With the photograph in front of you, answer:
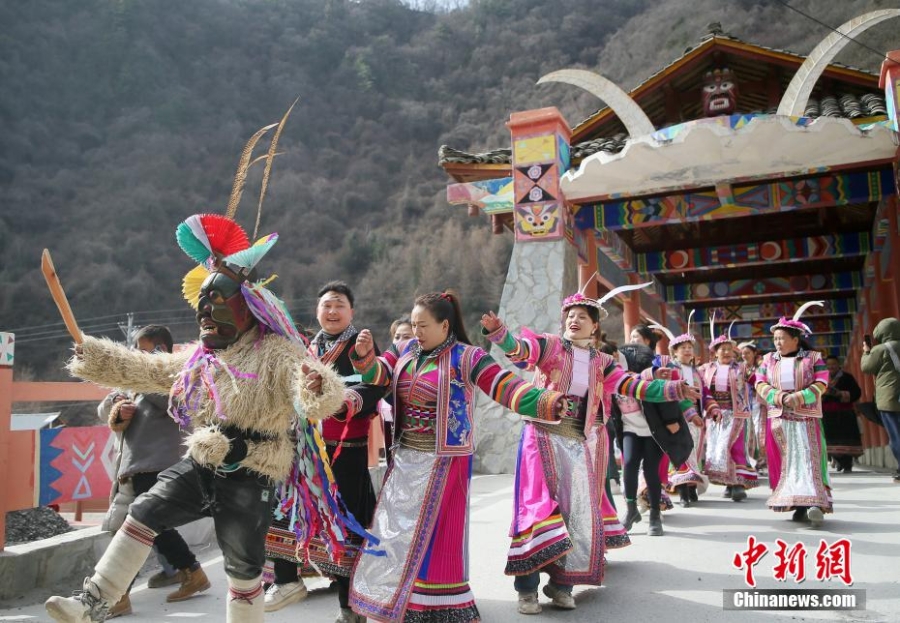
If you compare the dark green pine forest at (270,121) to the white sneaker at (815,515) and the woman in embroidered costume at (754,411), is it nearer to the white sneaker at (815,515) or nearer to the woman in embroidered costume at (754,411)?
the woman in embroidered costume at (754,411)

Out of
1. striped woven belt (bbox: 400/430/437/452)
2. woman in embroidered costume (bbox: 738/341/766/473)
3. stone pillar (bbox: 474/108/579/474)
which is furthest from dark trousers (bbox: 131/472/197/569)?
woman in embroidered costume (bbox: 738/341/766/473)

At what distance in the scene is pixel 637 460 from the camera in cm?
555

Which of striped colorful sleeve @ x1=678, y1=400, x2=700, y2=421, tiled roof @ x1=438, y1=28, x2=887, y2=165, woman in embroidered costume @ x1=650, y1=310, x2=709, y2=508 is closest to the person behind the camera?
striped colorful sleeve @ x1=678, y1=400, x2=700, y2=421

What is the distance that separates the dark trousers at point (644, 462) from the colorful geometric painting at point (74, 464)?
152 inches

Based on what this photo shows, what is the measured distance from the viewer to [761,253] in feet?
42.8

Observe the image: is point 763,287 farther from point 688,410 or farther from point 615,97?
point 688,410

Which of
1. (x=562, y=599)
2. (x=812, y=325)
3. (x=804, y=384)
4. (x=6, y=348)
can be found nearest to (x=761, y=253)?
(x=812, y=325)

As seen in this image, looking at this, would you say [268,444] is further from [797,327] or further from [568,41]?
[568,41]

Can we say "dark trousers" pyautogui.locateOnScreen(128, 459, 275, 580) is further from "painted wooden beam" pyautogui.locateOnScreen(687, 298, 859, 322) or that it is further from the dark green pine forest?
the dark green pine forest

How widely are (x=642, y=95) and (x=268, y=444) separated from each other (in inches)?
394

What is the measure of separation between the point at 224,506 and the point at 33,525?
5052 mm

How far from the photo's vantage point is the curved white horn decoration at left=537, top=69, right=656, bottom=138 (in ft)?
32.0

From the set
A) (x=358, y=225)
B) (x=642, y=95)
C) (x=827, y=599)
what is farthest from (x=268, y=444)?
(x=358, y=225)

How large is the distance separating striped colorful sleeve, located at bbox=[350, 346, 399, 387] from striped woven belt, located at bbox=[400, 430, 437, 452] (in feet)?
0.91
